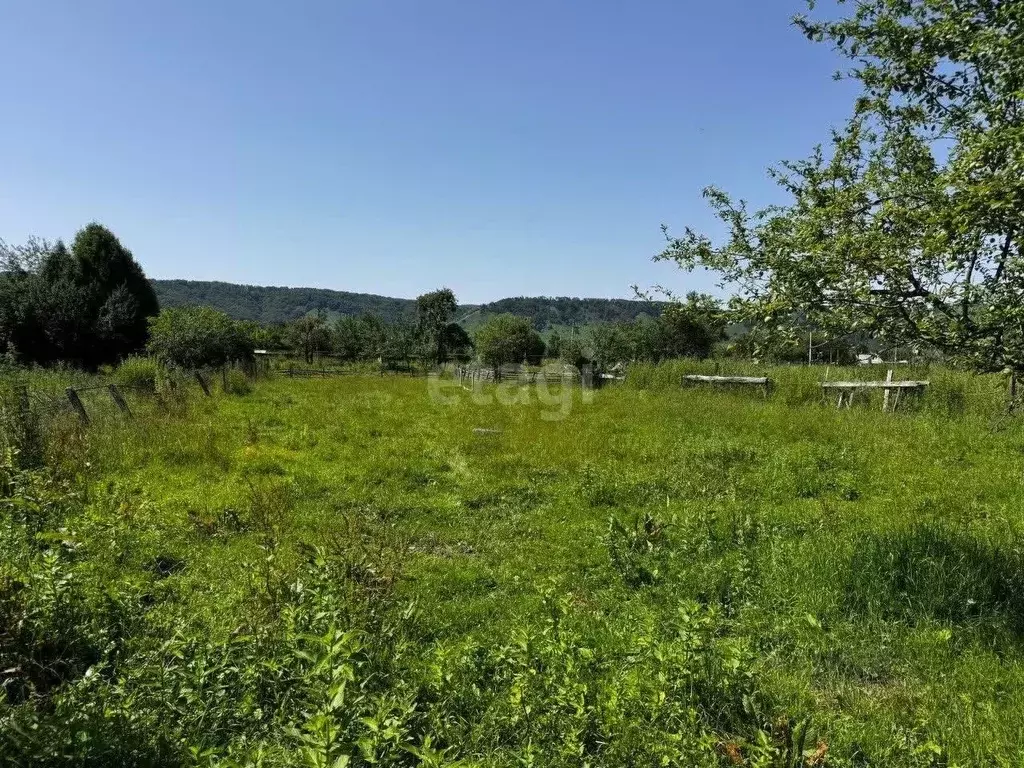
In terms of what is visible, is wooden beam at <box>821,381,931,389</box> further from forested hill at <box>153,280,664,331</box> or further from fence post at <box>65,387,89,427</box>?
forested hill at <box>153,280,664,331</box>

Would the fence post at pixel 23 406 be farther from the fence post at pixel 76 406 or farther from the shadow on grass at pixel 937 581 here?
the shadow on grass at pixel 937 581

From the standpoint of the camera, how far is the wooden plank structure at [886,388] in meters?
14.8

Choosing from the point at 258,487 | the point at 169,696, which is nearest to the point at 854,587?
the point at 169,696

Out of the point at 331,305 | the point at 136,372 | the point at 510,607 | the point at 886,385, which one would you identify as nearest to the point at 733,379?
the point at 886,385

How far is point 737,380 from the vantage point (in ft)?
64.2

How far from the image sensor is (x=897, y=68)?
400 cm

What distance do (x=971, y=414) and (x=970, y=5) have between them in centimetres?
1337

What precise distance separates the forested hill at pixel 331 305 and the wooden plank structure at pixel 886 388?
401ft

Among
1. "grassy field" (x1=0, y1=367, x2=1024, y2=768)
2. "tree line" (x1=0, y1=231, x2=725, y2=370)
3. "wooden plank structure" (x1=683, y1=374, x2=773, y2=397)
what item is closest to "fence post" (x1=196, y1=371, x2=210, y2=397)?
"tree line" (x1=0, y1=231, x2=725, y2=370)

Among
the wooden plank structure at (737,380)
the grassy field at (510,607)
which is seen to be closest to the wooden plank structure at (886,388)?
the wooden plank structure at (737,380)

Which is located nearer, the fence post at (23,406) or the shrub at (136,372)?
the fence post at (23,406)

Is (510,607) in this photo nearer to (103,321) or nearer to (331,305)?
(103,321)

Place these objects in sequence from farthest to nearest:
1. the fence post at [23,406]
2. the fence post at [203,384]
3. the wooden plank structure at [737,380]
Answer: the wooden plank structure at [737,380]
the fence post at [203,384]
the fence post at [23,406]

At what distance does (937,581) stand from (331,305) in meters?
197
